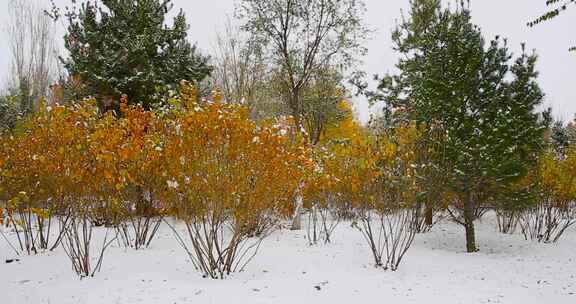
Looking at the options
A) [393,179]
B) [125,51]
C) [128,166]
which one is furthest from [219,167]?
[125,51]

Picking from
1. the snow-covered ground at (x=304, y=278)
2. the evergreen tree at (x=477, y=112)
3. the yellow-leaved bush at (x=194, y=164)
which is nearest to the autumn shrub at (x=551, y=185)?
the evergreen tree at (x=477, y=112)

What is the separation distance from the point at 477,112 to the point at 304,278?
207 inches

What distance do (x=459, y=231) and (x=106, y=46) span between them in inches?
422

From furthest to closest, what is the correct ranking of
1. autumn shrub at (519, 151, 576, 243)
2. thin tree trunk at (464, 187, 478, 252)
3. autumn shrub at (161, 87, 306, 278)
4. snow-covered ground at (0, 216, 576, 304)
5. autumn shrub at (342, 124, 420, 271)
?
autumn shrub at (519, 151, 576, 243) → thin tree trunk at (464, 187, 478, 252) → autumn shrub at (342, 124, 420, 271) → autumn shrub at (161, 87, 306, 278) → snow-covered ground at (0, 216, 576, 304)

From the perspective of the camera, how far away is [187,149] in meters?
5.62

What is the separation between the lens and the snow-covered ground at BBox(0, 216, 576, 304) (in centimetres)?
513

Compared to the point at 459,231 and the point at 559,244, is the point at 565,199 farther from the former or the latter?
the point at 459,231

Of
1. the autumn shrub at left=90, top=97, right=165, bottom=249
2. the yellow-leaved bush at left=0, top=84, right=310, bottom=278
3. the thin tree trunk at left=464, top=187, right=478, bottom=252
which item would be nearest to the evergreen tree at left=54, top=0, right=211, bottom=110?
the autumn shrub at left=90, top=97, right=165, bottom=249

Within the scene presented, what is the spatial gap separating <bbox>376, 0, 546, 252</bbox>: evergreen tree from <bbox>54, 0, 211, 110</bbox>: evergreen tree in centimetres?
676

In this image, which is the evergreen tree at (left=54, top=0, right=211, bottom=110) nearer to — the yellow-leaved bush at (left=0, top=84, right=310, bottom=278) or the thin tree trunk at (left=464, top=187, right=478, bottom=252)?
the yellow-leaved bush at (left=0, top=84, right=310, bottom=278)

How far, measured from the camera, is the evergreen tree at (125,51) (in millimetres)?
11203

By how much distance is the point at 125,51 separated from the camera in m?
11.4

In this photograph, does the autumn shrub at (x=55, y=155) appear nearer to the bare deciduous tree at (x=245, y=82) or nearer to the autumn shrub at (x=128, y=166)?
the autumn shrub at (x=128, y=166)

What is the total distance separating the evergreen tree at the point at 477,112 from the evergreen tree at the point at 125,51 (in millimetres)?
6760
